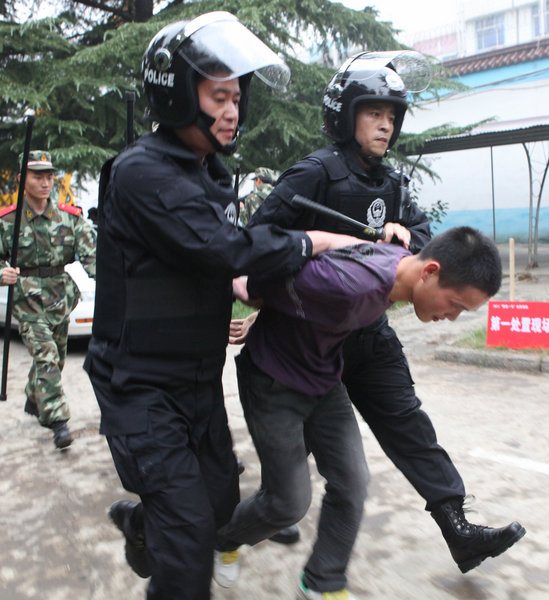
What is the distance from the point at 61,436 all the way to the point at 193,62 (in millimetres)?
3024

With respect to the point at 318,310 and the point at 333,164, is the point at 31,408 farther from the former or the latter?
the point at 318,310

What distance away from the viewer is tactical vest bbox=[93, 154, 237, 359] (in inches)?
73.5

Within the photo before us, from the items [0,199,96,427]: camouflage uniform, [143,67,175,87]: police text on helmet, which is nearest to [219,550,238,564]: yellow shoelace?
[143,67,175,87]: police text on helmet

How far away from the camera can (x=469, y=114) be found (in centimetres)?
2072

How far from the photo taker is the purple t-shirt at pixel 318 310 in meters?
1.92

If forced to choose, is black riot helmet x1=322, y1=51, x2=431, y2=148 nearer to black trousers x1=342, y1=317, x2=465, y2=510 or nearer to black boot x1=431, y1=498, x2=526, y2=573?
black trousers x1=342, y1=317, x2=465, y2=510

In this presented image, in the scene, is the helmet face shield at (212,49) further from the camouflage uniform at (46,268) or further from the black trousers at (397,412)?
the camouflage uniform at (46,268)

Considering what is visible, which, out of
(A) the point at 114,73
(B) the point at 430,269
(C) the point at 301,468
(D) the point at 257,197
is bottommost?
(C) the point at 301,468

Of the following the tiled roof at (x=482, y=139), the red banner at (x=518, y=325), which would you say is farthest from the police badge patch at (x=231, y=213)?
the tiled roof at (x=482, y=139)

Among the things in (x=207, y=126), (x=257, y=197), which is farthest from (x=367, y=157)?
(x=257, y=197)

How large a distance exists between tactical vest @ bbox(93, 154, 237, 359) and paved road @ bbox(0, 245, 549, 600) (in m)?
1.21

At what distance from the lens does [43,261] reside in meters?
4.74

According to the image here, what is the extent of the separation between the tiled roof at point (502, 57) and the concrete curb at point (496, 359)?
1562 centimetres

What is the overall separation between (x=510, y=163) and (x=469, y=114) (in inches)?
79.0
